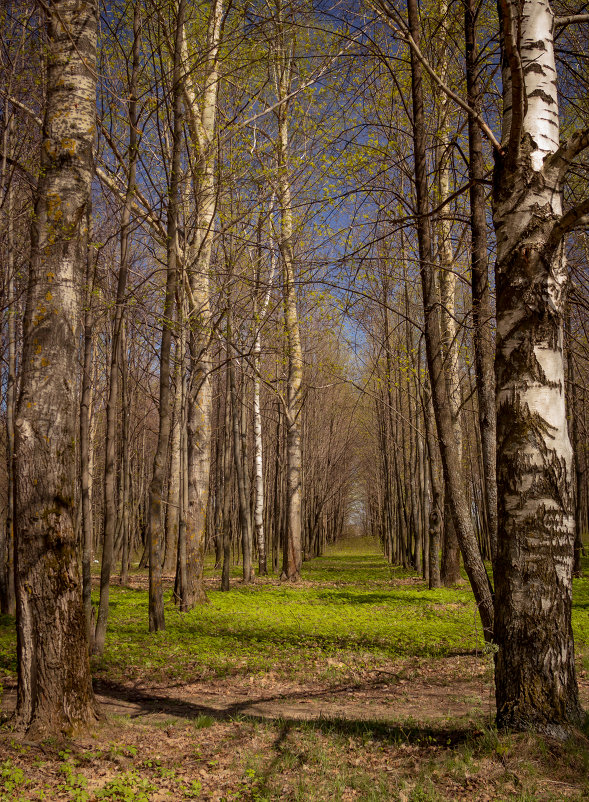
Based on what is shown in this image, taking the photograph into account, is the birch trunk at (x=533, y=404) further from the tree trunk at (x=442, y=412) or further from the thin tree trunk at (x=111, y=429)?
the thin tree trunk at (x=111, y=429)

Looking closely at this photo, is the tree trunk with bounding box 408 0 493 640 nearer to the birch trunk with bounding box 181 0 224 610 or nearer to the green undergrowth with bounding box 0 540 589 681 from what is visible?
the green undergrowth with bounding box 0 540 589 681

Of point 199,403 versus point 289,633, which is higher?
point 199,403

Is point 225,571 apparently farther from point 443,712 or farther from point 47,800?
point 47,800

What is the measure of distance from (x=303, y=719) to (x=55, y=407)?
10.6 feet

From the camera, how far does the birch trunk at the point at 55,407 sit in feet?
→ 12.6

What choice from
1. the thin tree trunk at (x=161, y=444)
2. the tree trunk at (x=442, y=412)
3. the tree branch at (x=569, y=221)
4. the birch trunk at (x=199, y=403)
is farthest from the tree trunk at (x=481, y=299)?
the birch trunk at (x=199, y=403)

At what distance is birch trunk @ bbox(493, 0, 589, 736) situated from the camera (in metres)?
3.26

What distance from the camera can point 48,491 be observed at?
3.96 m

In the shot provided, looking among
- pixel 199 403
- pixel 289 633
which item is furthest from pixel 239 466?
pixel 289 633

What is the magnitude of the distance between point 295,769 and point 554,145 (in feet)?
13.9

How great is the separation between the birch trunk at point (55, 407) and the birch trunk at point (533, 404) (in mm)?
2824

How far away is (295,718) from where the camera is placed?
4.83 meters

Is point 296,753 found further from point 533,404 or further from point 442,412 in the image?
point 442,412

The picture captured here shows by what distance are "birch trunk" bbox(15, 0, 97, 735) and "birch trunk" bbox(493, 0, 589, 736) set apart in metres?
2.82
